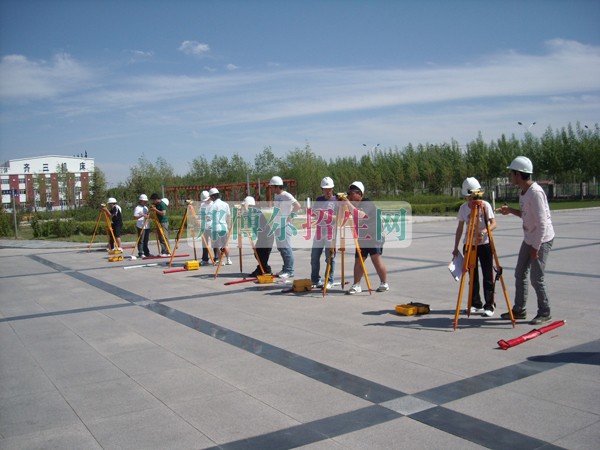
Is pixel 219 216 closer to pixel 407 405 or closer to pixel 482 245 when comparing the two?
pixel 482 245

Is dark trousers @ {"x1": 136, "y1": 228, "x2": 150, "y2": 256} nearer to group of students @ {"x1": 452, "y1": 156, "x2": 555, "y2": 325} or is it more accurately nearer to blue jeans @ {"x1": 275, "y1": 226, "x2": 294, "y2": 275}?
blue jeans @ {"x1": 275, "y1": 226, "x2": 294, "y2": 275}

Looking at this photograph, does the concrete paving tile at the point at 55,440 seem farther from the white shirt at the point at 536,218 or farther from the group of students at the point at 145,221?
the group of students at the point at 145,221

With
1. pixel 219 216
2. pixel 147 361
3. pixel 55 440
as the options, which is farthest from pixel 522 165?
pixel 219 216

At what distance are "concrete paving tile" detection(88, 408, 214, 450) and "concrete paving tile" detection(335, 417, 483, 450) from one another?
1.04 meters

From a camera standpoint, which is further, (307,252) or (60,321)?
(307,252)

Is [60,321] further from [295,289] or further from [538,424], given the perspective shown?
[538,424]

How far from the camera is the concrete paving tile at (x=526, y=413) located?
4.01 m

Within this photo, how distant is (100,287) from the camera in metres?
11.4

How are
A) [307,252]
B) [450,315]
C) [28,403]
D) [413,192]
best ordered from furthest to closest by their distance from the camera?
[413,192] → [307,252] → [450,315] → [28,403]

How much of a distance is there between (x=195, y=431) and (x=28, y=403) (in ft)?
5.90

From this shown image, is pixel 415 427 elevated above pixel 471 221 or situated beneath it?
situated beneath

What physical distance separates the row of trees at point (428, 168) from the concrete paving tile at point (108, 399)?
1605 inches

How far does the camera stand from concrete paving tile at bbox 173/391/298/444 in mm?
4203

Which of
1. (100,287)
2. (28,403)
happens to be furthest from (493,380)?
(100,287)
